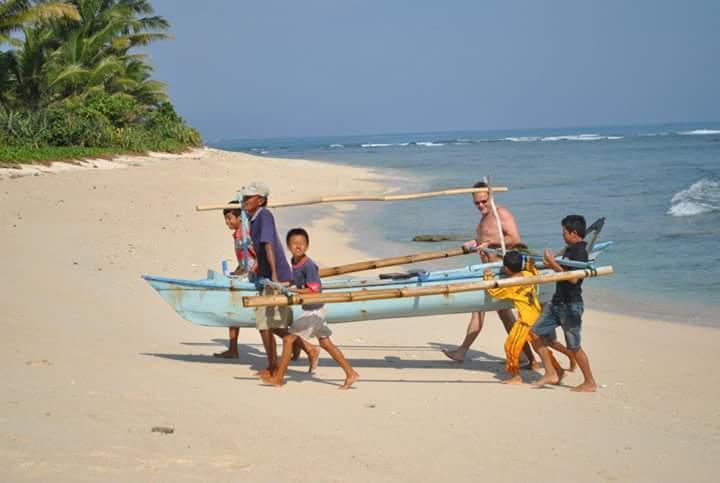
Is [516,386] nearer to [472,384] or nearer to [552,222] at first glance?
[472,384]

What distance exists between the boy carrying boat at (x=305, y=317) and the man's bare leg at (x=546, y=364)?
4.13 ft

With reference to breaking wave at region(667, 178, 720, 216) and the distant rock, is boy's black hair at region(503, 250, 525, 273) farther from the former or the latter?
breaking wave at region(667, 178, 720, 216)

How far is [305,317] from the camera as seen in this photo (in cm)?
580

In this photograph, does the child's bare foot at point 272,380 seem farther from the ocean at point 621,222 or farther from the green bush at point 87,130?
the green bush at point 87,130

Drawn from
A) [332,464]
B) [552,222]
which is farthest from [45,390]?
[552,222]

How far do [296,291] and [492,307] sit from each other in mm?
1468

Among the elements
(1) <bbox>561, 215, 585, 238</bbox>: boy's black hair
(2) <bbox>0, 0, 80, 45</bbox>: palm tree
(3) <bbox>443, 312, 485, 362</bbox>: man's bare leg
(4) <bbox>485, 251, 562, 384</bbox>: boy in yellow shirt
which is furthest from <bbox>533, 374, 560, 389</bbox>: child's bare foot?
(2) <bbox>0, 0, 80, 45</bbox>: palm tree

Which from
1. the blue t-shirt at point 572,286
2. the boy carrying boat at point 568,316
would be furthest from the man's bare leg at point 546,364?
the blue t-shirt at point 572,286

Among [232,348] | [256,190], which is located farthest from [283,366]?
[256,190]

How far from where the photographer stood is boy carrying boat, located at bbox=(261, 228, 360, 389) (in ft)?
18.8

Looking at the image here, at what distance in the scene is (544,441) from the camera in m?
4.70

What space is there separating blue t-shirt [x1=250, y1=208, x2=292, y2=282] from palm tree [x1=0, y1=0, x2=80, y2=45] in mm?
18953

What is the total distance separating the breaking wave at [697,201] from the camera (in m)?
16.8

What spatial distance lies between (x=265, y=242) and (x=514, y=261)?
1705 millimetres
